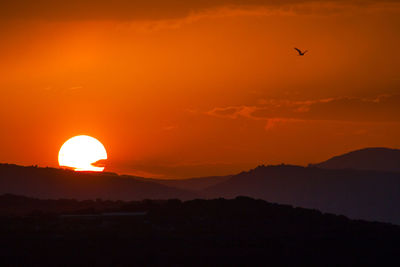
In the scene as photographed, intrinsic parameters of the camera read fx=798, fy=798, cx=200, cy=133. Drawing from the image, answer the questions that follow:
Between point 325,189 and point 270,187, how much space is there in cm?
1242

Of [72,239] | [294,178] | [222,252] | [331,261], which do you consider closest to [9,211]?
[72,239]

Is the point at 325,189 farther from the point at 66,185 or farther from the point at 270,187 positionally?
the point at 66,185

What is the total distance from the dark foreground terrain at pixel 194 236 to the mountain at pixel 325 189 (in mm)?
95117

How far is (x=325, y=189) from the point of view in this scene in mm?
172625

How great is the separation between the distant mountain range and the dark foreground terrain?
67360 mm

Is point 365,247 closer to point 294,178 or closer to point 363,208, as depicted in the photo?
point 363,208

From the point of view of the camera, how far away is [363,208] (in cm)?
16138

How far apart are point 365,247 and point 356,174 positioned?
409ft

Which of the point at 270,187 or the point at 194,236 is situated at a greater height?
the point at 270,187

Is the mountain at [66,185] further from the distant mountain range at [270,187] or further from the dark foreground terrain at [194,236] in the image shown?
the dark foreground terrain at [194,236]

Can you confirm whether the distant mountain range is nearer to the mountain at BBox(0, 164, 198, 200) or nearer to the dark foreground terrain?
the mountain at BBox(0, 164, 198, 200)

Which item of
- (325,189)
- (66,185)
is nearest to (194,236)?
(66,185)

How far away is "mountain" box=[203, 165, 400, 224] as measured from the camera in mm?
160763

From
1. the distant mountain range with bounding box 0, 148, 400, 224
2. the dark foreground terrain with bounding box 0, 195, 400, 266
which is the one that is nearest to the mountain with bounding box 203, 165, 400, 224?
the distant mountain range with bounding box 0, 148, 400, 224
